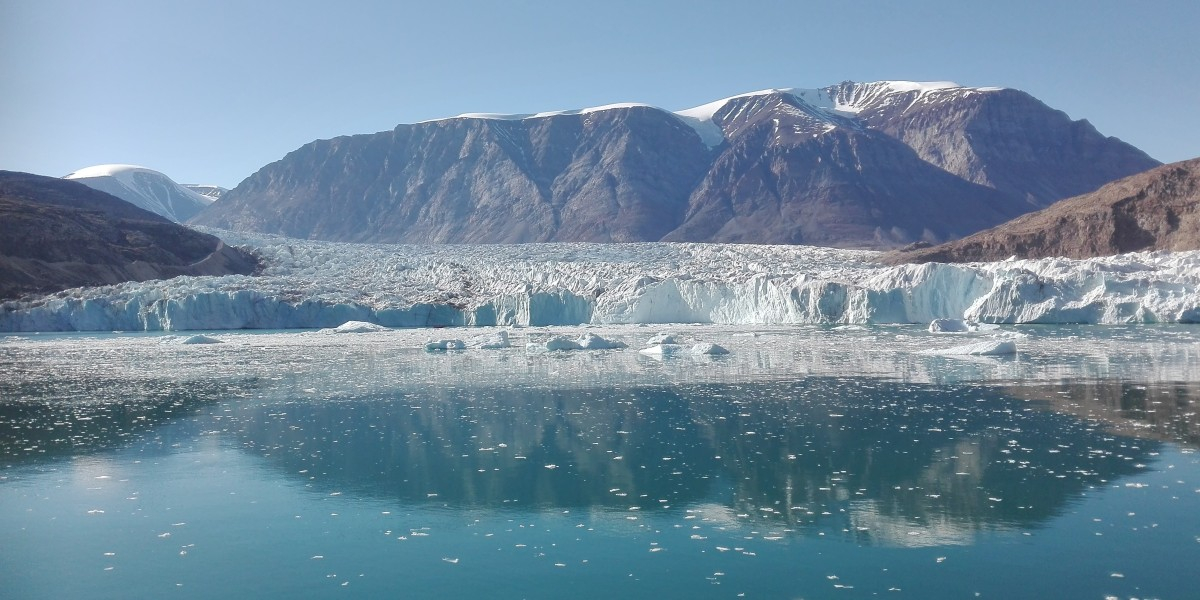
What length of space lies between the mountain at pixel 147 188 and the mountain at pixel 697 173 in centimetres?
677

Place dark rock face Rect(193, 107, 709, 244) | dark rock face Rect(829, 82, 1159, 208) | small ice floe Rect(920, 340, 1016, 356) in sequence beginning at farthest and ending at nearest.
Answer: dark rock face Rect(829, 82, 1159, 208) → dark rock face Rect(193, 107, 709, 244) → small ice floe Rect(920, 340, 1016, 356)

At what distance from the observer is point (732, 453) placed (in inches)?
445

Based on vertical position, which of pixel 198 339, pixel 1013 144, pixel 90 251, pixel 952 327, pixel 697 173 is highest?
pixel 1013 144

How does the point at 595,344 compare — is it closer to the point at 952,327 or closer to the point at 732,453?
the point at 952,327

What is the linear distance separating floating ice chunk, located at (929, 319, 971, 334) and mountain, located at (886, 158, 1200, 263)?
2045cm

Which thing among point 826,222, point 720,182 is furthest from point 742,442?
Result: point 720,182

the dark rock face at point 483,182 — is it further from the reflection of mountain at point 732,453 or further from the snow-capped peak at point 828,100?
the reflection of mountain at point 732,453

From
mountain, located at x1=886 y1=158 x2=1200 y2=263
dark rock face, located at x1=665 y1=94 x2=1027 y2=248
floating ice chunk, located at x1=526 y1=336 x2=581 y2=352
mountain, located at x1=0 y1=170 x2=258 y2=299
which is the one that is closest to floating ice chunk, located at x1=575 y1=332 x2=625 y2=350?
floating ice chunk, located at x1=526 y1=336 x2=581 y2=352

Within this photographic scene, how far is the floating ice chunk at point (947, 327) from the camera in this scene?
3017 centimetres

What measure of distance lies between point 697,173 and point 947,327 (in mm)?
106958

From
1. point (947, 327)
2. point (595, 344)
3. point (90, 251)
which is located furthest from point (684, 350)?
point (90, 251)

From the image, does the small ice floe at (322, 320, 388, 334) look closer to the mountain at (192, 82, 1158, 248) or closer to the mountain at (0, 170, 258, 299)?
the mountain at (0, 170, 258, 299)

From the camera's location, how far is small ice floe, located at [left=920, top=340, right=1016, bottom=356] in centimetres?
2211

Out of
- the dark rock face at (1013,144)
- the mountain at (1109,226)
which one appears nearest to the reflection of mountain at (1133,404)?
the mountain at (1109,226)
